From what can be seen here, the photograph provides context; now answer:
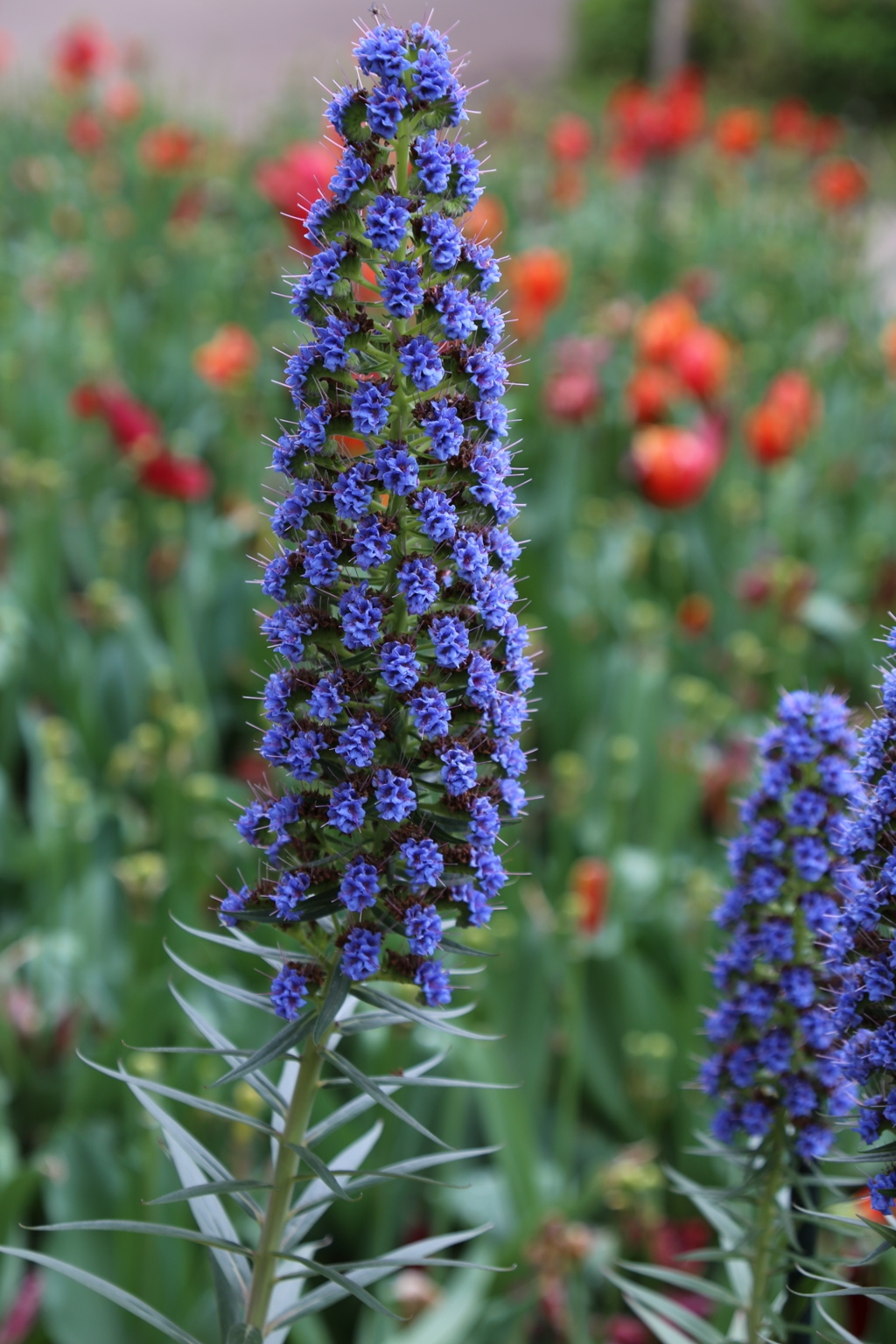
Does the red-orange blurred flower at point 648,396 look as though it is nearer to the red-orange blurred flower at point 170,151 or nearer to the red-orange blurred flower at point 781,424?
the red-orange blurred flower at point 781,424

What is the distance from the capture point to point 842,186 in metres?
6.12

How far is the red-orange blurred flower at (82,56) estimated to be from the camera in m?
5.93

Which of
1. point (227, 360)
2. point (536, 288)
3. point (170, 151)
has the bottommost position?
point (227, 360)

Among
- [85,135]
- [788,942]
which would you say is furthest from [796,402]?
[85,135]

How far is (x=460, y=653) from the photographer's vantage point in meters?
0.92

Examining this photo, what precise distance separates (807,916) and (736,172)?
7337 mm

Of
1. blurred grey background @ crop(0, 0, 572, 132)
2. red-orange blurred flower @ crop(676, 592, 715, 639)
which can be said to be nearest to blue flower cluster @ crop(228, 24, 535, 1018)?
red-orange blurred flower @ crop(676, 592, 715, 639)

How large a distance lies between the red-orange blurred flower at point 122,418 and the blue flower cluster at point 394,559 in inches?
97.8

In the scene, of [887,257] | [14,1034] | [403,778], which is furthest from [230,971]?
[887,257]

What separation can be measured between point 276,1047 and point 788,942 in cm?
45

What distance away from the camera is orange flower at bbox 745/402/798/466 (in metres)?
3.95

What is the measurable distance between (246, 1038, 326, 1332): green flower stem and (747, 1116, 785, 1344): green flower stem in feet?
1.31

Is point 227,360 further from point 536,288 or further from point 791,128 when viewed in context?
point 791,128

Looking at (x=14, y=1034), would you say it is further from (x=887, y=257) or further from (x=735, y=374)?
(x=887, y=257)
